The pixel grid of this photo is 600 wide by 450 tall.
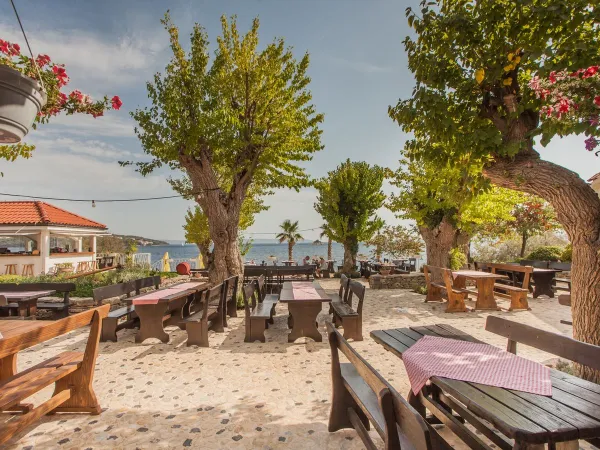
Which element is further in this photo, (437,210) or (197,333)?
(437,210)

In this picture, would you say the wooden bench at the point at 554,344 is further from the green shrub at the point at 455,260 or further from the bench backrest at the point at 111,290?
the green shrub at the point at 455,260

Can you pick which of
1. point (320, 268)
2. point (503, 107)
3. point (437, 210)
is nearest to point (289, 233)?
point (320, 268)

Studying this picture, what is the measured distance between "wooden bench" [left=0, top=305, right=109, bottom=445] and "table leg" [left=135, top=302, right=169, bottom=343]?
8.22 feet

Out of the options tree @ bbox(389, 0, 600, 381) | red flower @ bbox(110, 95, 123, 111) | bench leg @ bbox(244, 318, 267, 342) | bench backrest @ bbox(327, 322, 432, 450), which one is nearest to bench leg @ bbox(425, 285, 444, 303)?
bench leg @ bbox(244, 318, 267, 342)

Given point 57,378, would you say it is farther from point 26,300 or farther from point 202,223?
point 202,223

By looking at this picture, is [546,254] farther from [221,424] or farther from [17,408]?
[17,408]

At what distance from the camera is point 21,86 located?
2096 mm

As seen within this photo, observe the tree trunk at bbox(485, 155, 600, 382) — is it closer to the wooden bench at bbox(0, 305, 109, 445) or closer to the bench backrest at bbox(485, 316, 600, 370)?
the bench backrest at bbox(485, 316, 600, 370)

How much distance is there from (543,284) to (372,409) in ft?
38.4

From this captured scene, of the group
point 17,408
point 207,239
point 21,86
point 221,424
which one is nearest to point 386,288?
point 207,239

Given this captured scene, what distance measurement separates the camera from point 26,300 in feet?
24.3

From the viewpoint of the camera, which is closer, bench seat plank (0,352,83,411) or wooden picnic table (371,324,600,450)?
wooden picnic table (371,324,600,450)

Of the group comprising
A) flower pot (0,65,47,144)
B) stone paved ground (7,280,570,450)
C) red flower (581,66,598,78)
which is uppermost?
red flower (581,66,598,78)

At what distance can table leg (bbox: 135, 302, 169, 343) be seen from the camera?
20.9ft
